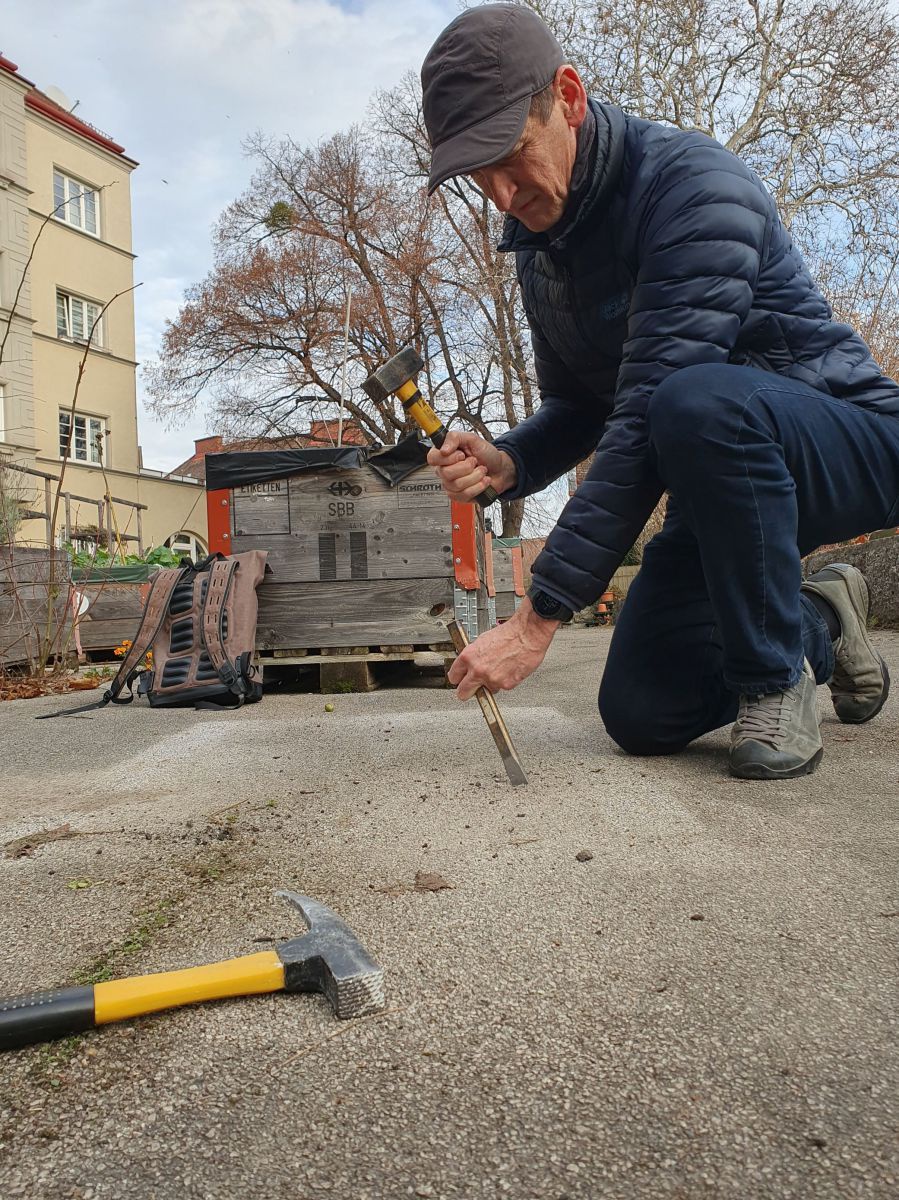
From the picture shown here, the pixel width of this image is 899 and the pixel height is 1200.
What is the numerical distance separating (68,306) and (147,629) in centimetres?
1488

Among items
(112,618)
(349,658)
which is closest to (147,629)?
(349,658)

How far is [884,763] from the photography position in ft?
6.20

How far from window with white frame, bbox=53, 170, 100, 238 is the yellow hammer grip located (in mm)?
18559

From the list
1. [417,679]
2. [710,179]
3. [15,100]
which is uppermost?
[15,100]

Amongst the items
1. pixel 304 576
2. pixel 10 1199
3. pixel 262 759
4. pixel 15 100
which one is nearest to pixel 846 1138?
pixel 10 1199

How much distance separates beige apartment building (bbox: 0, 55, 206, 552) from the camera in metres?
16.5

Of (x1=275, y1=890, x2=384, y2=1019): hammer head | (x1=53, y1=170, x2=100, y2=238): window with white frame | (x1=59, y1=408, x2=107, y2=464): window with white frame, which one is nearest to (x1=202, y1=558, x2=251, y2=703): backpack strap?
(x1=275, y1=890, x2=384, y2=1019): hammer head

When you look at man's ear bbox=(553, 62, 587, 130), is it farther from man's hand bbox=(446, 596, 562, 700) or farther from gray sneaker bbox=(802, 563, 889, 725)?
gray sneaker bbox=(802, 563, 889, 725)

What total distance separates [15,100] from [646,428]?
1959cm

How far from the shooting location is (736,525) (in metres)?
1.69

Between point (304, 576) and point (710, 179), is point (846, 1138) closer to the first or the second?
point (710, 179)

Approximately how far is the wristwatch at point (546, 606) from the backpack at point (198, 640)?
2.45 m

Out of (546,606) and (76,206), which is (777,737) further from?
(76,206)

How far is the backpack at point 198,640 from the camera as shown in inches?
149
